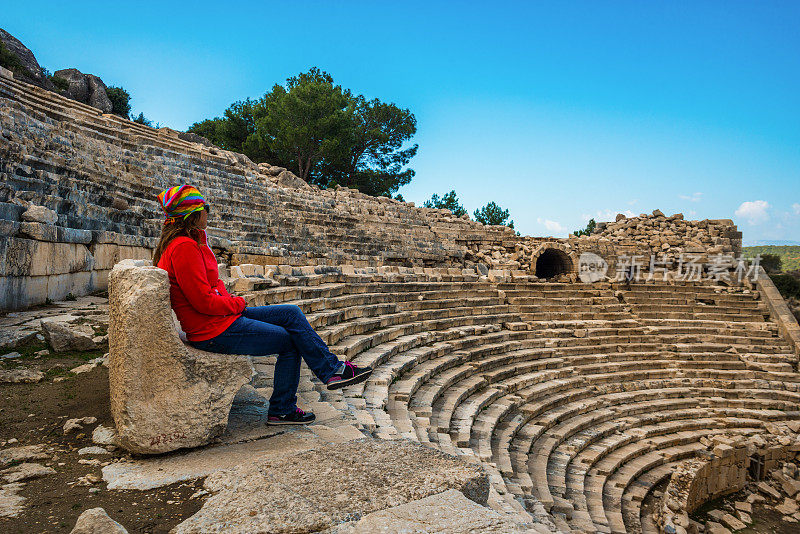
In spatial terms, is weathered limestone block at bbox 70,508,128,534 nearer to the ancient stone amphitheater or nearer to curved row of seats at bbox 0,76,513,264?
the ancient stone amphitheater

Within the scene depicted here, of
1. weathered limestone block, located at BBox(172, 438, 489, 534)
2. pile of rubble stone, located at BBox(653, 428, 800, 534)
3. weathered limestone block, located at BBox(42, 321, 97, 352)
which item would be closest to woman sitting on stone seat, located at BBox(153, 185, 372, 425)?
weathered limestone block, located at BBox(172, 438, 489, 534)

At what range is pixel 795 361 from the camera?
1255 centimetres

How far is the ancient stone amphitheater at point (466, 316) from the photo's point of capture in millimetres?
5363

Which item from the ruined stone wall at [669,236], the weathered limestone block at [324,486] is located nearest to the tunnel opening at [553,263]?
the ruined stone wall at [669,236]

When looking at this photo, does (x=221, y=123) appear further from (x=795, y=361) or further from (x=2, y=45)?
(x=795, y=361)

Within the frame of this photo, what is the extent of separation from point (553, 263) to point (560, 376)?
11057 mm

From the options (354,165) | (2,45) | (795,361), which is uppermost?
(2,45)

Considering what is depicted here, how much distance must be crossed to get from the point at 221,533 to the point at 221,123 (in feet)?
103

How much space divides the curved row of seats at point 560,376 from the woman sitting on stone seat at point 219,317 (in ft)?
2.65

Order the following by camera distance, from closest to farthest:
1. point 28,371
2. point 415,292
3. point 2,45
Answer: point 28,371, point 415,292, point 2,45

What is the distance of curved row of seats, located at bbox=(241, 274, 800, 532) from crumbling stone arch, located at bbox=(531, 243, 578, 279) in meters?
3.31

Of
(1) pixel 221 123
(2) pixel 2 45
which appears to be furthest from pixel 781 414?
(2) pixel 2 45

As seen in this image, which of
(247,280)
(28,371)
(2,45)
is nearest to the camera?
(28,371)

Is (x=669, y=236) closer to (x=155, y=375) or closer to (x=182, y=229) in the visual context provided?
(x=182, y=229)
